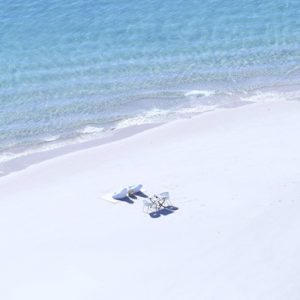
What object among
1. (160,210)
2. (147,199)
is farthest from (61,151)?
(160,210)

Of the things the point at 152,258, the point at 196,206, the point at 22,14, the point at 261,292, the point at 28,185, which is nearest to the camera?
the point at 261,292

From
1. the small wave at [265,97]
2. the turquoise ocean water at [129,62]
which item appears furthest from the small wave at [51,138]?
the small wave at [265,97]

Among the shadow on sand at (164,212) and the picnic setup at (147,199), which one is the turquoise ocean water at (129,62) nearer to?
the picnic setup at (147,199)

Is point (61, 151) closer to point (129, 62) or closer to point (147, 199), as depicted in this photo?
point (147, 199)

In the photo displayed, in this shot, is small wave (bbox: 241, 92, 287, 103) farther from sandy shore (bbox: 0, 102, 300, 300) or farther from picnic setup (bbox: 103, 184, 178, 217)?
picnic setup (bbox: 103, 184, 178, 217)

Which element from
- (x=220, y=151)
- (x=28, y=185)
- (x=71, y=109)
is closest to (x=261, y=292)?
(x=220, y=151)

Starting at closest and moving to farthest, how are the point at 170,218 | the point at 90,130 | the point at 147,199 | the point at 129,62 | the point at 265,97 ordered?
1. the point at 170,218
2. the point at 147,199
3. the point at 90,130
4. the point at 265,97
5. the point at 129,62

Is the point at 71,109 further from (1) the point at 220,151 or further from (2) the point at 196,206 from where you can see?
(2) the point at 196,206
